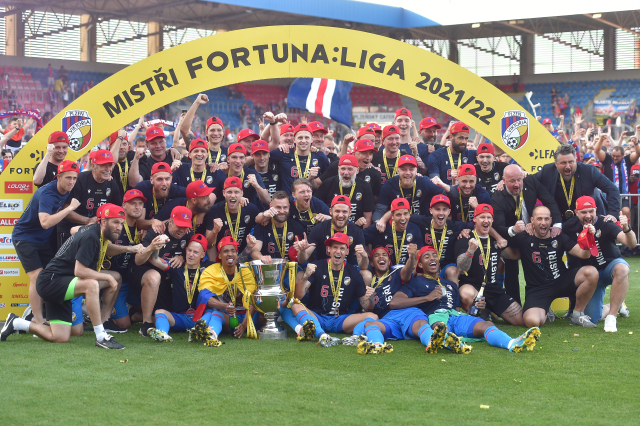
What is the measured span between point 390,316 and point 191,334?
205cm

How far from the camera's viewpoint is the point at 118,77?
8.05 m

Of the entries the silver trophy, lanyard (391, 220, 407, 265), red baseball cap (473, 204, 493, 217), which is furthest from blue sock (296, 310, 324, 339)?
red baseball cap (473, 204, 493, 217)

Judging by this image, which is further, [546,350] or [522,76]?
[522,76]

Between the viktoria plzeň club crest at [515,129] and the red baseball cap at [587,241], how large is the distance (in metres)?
1.65

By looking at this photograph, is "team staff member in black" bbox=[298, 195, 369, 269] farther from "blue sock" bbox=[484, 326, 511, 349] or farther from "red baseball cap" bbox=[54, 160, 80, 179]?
"red baseball cap" bbox=[54, 160, 80, 179]

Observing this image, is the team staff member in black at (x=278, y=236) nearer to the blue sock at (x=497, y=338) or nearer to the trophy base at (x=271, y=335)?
the trophy base at (x=271, y=335)

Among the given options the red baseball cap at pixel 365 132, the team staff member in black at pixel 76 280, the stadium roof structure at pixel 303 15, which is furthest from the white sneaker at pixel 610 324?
the stadium roof structure at pixel 303 15

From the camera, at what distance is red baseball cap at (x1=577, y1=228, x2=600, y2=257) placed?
722cm

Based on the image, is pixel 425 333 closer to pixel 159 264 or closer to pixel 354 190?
pixel 354 190

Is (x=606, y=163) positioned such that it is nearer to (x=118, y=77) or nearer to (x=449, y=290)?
(x=449, y=290)

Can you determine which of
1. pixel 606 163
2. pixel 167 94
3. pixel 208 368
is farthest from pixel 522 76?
pixel 208 368

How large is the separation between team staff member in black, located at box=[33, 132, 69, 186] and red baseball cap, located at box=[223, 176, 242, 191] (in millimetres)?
1980

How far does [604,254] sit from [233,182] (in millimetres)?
4348

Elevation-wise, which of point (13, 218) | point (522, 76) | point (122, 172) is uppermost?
point (522, 76)
